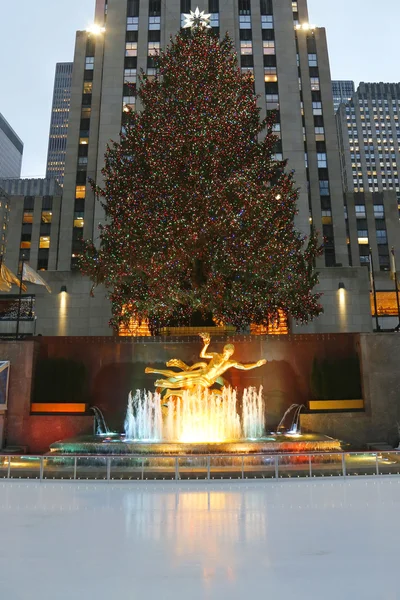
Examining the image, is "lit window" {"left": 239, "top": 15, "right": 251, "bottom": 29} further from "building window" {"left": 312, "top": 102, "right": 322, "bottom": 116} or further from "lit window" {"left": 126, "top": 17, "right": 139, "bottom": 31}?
"building window" {"left": 312, "top": 102, "right": 322, "bottom": 116}

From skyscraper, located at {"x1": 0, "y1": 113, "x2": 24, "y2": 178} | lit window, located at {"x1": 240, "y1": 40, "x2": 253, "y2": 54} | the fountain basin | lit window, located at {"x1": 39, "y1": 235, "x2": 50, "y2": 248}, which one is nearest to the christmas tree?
the fountain basin

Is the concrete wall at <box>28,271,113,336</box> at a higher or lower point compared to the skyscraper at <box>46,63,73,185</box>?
lower

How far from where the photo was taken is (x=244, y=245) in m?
22.8

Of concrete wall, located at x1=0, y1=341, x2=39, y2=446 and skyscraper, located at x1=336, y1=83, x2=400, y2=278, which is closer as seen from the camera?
concrete wall, located at x1=0, y1=341, x2=39, y2=446

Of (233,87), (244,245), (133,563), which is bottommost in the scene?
(133,563)

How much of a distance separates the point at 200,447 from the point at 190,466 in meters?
2.51

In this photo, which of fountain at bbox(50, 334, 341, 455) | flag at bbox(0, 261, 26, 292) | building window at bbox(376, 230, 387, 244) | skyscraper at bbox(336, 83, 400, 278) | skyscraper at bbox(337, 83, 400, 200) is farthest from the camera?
skyscraper at bbox(337, 83, 400, 200)

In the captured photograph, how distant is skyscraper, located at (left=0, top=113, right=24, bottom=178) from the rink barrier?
167 m

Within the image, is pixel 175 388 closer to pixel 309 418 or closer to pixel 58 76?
pixel 309 418

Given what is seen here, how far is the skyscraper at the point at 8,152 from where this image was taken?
160 meters

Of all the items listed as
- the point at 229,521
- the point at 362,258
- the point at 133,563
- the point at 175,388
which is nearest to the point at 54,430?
the point at 175,388

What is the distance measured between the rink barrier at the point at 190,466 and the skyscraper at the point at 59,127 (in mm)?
180999

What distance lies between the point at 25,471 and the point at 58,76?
212 m

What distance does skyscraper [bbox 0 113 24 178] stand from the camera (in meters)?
160
